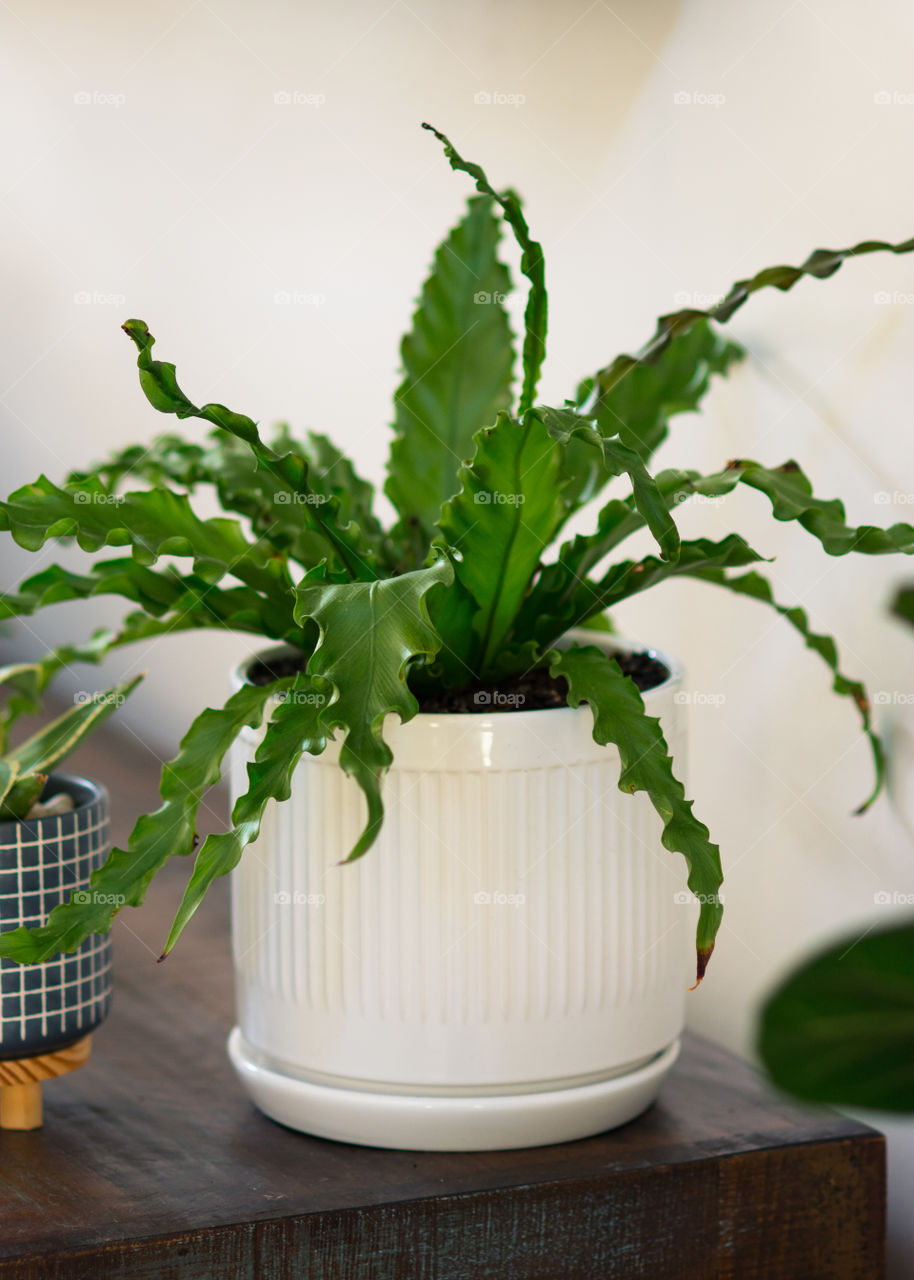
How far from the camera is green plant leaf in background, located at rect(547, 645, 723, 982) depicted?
55 centimetres

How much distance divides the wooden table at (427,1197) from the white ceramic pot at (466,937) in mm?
32

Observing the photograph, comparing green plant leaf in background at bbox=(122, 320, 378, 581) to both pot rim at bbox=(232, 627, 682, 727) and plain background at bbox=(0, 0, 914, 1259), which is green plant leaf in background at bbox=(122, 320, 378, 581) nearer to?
pot rim at bbox=(232, 627, 682, 727)

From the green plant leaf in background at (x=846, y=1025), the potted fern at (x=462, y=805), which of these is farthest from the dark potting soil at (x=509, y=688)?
the green plant leaf in background at (x=846, y=1025)

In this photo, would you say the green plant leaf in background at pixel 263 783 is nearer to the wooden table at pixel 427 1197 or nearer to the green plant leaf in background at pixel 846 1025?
the wooden table at pixel 427 1197

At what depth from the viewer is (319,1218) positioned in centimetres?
59

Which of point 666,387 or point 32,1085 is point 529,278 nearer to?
point 666,387

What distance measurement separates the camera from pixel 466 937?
Result: 2.06ft

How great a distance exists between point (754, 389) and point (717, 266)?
0.09m

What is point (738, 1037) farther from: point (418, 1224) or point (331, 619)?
point (331, 619)

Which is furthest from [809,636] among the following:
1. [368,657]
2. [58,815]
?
[58,815]

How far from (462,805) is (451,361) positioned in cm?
29

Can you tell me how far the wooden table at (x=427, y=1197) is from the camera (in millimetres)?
585

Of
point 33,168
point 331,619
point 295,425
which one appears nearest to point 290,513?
point 331,619

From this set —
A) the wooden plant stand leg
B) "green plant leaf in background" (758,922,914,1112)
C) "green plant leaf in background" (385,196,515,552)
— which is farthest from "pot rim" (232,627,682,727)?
"green plant leaf in background" (758,922,914,1112)
